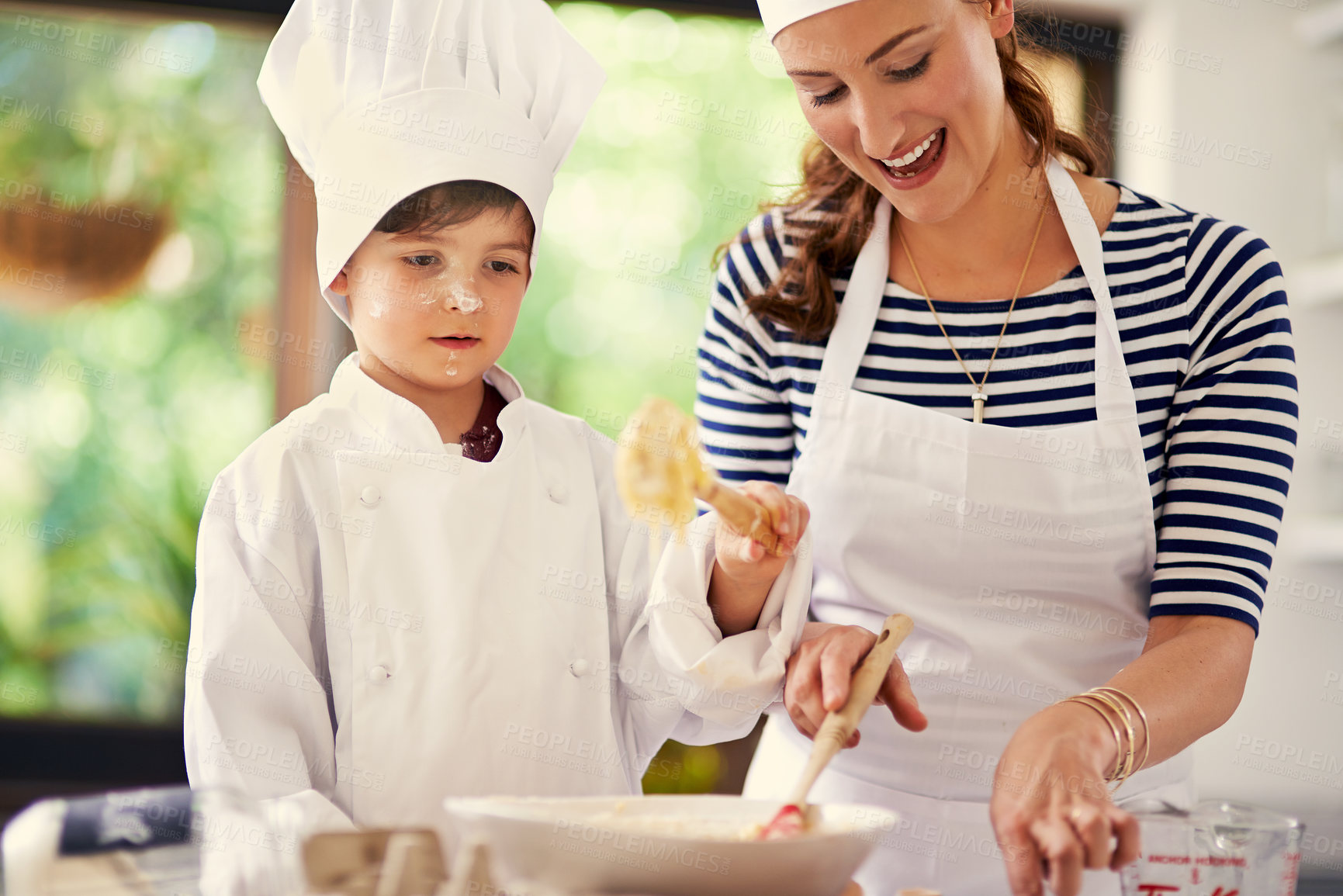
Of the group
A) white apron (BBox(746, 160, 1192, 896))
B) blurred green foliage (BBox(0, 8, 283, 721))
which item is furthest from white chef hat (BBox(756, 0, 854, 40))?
blurred green foliage (BBox(0, 8, 283, 721))

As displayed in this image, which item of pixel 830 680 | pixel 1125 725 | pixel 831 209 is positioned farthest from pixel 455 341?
pixel 1125 725

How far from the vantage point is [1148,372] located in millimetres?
1238

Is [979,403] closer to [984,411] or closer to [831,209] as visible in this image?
[984,411]

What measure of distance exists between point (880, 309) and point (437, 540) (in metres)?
0.63

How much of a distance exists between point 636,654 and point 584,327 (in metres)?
1.68

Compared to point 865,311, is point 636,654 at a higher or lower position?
lower

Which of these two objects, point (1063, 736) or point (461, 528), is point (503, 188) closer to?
point (461, 528)

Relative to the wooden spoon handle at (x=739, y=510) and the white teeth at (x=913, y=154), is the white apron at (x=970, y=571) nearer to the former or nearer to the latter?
the white teeth at (x=913, y=154)

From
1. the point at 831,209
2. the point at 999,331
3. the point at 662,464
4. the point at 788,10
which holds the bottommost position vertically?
the point at 662,464

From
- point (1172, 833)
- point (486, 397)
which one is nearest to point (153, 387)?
point (486, 397)

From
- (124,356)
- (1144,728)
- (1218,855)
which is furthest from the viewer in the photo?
(124,356)

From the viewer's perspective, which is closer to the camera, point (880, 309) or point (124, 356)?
point (880, 309)

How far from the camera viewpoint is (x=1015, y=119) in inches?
53.4

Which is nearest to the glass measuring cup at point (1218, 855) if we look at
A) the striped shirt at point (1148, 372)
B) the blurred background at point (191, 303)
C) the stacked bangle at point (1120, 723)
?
the stacked bangle at point (1120, 723)
